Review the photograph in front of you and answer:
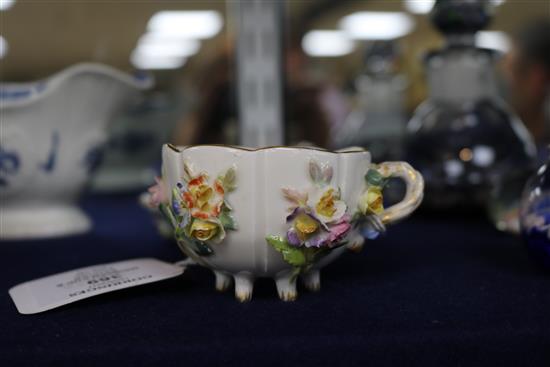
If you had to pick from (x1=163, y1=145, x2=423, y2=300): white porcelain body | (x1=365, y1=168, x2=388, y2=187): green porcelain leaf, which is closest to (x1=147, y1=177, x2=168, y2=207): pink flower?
(x1=163, y1=145, x2=423, y2=300): white porcelain body

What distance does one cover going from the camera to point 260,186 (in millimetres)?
363

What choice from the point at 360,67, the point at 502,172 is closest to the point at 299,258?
the point at 502,172

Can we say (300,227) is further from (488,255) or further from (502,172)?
(502,172)

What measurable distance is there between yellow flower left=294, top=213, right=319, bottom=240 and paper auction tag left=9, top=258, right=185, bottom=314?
4.1 inches

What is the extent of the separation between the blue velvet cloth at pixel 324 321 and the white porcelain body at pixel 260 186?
3cm

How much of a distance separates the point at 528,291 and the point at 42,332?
11.8 inches

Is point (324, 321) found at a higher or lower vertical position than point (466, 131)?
lower

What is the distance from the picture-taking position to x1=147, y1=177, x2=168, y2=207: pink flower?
0.41 m

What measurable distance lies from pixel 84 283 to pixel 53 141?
0.26 m

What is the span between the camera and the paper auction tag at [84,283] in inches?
14.9

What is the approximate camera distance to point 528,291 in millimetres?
405

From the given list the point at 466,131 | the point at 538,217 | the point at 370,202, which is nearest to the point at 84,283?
the point at 370,202

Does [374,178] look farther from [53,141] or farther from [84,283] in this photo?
[53,141]

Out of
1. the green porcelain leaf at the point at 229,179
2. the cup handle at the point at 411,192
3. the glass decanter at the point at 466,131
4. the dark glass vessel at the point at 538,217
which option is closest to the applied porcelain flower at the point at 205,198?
the green porcelain leaf at the point at 229,179
